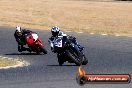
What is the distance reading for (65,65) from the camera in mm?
22422

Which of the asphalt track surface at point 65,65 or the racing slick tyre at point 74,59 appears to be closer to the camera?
the asphalt track surface at point 65,65

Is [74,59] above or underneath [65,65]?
above

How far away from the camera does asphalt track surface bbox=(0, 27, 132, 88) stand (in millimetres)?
17355

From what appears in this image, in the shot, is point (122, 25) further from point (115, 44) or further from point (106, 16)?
point (115, 44)

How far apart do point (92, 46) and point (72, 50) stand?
845 cm

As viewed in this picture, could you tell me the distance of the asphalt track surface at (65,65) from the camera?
17.4 m

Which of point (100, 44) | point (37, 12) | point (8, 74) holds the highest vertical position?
point (8, 74)

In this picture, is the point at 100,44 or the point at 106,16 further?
the point at 106,16

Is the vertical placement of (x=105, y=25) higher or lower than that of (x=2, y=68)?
lower

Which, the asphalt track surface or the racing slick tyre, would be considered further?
the racing slick tyre

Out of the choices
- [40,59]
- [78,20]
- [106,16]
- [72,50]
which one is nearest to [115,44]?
[40,59]

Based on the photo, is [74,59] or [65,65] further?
[65,65]

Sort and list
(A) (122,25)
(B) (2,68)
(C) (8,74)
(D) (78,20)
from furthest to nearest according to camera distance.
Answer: (D) (78,20)
(A) (122,25)
(B) (2,68)
(C) (8,74)

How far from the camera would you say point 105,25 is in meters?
44.8
